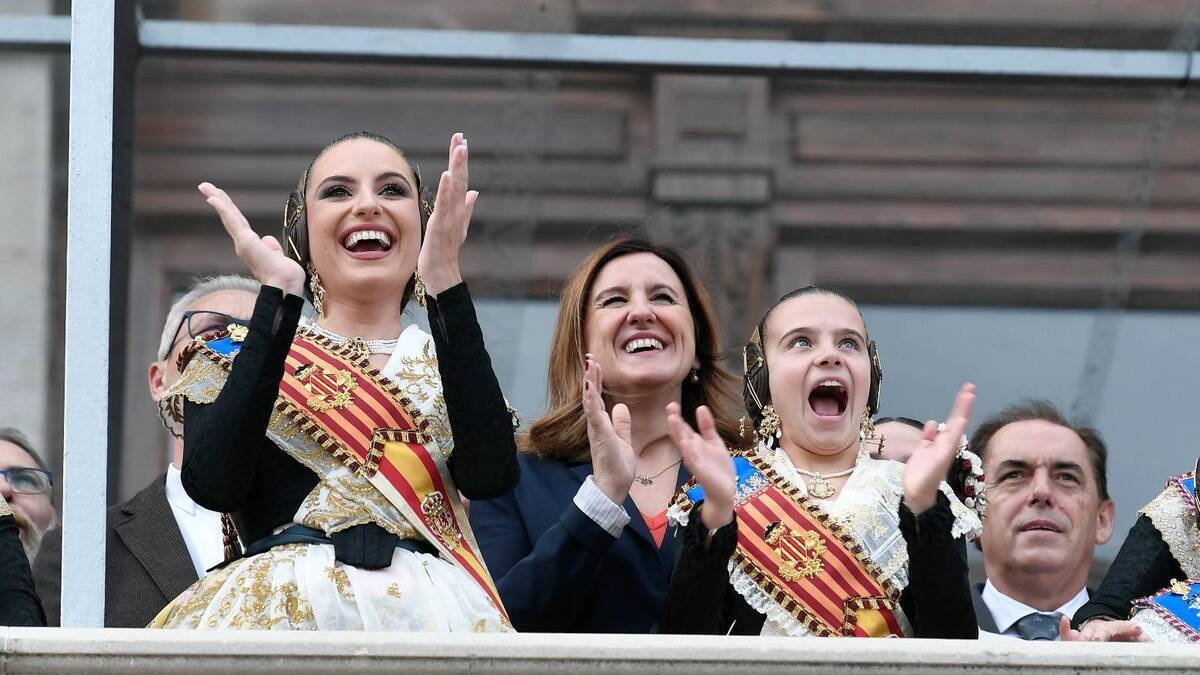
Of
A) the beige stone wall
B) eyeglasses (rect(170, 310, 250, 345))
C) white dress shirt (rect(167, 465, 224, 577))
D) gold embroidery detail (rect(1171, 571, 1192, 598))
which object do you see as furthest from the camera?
the beige stone wall

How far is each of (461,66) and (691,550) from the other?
Result: 3995 millimetres

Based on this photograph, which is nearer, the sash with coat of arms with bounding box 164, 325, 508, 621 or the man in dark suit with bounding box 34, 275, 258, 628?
the sash with coat of arms with bounding box 164, 325, 508, 621

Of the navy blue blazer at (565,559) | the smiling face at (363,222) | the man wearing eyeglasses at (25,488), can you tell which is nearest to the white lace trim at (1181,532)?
the navy blue blazer at (565,559)

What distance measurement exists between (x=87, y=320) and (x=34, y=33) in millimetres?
3231

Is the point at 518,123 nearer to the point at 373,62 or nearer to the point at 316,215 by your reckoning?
the point at 373,62

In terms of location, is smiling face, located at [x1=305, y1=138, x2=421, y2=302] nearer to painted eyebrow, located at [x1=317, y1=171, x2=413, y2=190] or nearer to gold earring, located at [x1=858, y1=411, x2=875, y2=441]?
painted eyebrow, located at [x1=317, y1=171, x2=413, y2=190]

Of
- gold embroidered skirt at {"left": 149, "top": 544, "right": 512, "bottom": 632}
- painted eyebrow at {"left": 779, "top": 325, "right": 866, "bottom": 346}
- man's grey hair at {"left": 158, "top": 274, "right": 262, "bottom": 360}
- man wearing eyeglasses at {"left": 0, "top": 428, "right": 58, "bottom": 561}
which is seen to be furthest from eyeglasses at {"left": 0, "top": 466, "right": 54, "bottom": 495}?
painted eyebrow at {"left": 779, "top": 325, "right": 866, "bottom": 346}

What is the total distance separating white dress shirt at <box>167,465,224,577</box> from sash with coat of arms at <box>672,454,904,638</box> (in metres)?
1.30

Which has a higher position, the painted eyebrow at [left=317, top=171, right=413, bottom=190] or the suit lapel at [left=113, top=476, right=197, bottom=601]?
the painted eyebrow at [left=317, top=171, right=413, bottom=190]

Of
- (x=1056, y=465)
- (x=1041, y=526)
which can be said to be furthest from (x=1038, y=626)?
(x=1056, y=465)

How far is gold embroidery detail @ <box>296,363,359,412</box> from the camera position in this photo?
435 cm

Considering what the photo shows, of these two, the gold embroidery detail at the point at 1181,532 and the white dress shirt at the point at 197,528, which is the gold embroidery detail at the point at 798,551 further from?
the white dress shirt at the point at 197,528

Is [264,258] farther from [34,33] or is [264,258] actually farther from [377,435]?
[34,33]

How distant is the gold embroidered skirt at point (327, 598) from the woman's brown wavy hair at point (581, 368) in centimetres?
89
